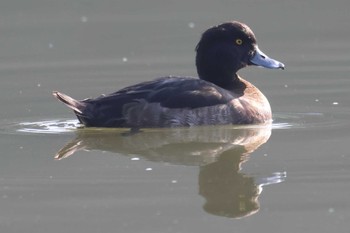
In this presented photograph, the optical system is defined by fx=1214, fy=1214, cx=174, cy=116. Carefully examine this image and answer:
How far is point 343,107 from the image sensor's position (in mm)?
11797

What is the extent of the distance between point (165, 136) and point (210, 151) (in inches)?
29.2

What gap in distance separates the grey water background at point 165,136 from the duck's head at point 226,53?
0.58 metres

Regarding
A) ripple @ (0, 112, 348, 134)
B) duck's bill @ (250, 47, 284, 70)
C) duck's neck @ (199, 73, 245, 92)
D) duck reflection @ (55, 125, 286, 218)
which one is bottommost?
ripple @ (0, 112, 348, 134)

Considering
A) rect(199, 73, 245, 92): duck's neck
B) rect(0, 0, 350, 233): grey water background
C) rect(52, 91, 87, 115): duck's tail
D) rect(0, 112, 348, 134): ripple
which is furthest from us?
rect(199, 73, 245, 92): duck's neck

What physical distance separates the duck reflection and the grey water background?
0.01 metres

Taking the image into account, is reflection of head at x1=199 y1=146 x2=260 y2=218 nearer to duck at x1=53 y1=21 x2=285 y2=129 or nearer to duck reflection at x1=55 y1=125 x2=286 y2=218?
duck reflection at x1=55 y1=125 x2=286 y2=218

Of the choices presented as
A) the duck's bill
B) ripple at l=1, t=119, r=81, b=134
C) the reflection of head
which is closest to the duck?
ripple at l=1, t=119, r=81, b=134

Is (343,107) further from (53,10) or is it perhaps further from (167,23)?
(53,10)

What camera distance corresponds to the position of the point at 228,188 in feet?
29.2

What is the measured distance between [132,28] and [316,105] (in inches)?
208

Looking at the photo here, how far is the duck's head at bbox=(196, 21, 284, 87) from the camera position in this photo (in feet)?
38.6

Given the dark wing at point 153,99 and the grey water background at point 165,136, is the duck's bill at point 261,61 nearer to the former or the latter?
the grey water background at point 165,136

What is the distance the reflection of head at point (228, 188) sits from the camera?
27.3 feet

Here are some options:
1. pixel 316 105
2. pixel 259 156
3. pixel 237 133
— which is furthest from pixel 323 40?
pixel 259 156
